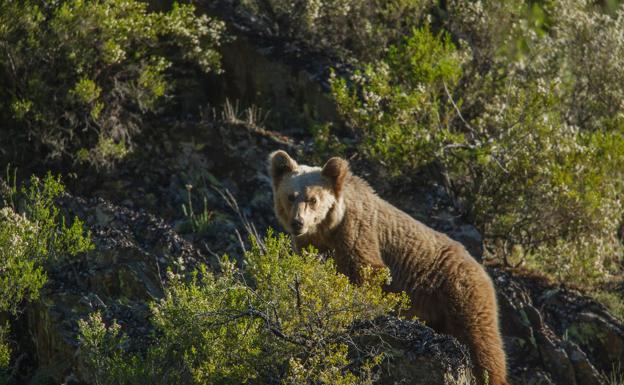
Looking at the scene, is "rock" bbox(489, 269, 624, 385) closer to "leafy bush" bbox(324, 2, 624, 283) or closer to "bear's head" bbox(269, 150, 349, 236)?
"leafy bush" bbox(324, 2, 624, 283)

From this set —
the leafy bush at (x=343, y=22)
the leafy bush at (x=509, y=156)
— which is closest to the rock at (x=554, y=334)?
the leafy bush at (x=509, y=156)

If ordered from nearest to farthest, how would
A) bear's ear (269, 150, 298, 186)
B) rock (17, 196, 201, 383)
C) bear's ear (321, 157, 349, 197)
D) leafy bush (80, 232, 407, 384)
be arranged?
leafy bush (80, 232, 407, 384) → rock (17, 196, 201, 383) → bear's ear (321, 157, 349, 197) → bear's ear (269, 150, 298, 186)

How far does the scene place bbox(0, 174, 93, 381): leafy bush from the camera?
784 centimetres

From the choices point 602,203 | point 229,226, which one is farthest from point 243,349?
point 602,203

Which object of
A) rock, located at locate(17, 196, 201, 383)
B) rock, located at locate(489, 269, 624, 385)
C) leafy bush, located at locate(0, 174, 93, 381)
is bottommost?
rock, located at locate(489, 269, 624, 385)

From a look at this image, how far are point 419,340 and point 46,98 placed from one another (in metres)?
6.34

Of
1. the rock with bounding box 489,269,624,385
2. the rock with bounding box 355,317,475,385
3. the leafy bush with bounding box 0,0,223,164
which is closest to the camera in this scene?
the rock with bounding box 355,317,475,385

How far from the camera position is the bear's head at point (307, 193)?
8.34 meters

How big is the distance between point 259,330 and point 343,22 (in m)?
Answer: 7.66

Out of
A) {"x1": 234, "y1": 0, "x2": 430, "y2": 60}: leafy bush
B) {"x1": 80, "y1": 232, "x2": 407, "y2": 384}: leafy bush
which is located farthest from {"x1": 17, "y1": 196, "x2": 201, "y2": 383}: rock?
{"x1": 234, "y1": 0, "x2": 430, "y2": 60}: leafy bush

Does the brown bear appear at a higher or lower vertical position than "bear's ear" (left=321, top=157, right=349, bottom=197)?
Answer: lower

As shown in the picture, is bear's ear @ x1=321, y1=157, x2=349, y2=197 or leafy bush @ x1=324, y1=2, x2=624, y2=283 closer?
bear's ear @ x1=321, y1=157, x2=349, y2=197

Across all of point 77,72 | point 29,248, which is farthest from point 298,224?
point 77,72

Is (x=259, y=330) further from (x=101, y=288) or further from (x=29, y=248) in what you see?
(x=29, y=248)
